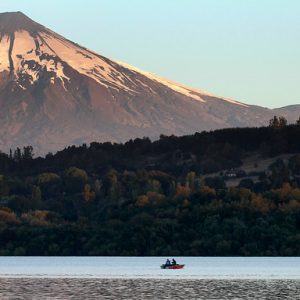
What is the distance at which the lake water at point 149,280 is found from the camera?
116 metres

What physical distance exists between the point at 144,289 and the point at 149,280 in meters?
21.1

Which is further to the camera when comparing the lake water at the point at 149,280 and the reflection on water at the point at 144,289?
the lake water at the point at 149,280

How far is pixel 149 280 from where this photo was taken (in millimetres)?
146000

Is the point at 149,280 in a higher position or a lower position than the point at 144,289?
higher

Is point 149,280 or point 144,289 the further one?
point 149,280

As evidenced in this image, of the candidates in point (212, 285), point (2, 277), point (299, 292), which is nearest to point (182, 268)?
point (2, 277)

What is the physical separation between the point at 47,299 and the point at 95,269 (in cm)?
7181

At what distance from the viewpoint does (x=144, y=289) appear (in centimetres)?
12494

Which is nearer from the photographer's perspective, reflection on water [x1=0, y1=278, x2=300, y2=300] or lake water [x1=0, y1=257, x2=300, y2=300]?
reflection on water [x1=0, y1=278, x2=300, y2=300]

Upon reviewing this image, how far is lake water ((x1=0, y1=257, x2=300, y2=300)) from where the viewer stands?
382 feet

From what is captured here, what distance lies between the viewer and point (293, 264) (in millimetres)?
188250

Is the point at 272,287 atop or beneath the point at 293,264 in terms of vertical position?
beneath

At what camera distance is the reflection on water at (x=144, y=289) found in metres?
114

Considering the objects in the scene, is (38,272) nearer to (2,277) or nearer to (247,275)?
(2,277)
